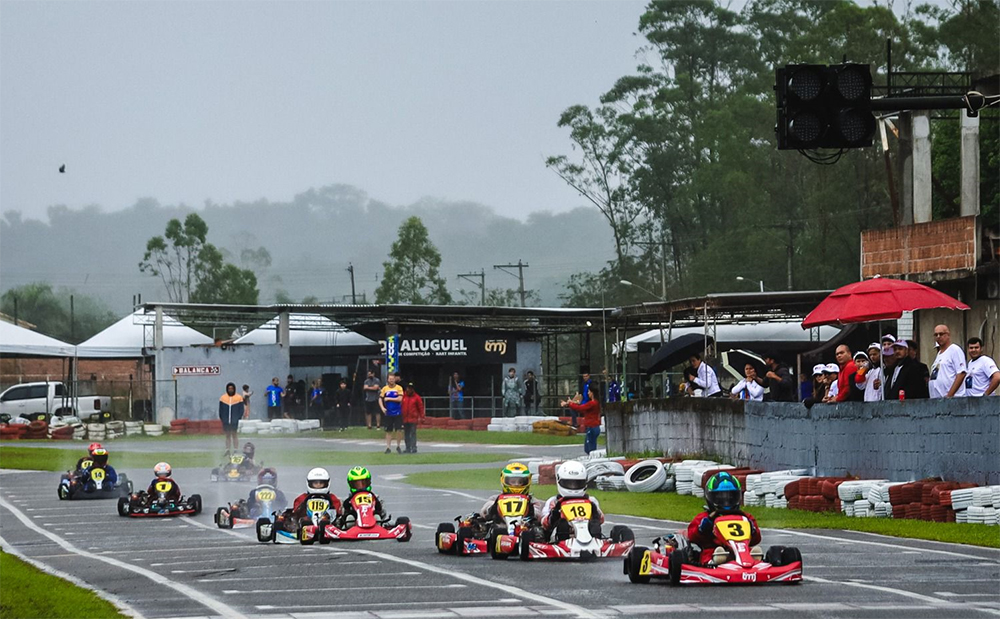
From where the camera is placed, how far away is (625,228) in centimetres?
8950

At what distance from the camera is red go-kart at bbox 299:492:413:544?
56.9 feet

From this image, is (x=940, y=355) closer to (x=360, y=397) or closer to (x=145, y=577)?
(x=145, y=577)

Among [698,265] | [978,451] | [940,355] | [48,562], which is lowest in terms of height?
[48,562]

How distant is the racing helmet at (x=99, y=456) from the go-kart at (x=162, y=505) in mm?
3685

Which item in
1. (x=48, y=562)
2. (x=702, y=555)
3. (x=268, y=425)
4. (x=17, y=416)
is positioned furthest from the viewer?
(x=17, y=416)

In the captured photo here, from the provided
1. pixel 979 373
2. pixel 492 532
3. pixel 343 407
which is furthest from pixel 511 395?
pixel 492 532

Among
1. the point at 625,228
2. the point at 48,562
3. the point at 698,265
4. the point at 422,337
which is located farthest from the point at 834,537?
the point at 625,228

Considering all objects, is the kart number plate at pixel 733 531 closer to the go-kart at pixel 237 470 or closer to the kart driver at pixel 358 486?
the kart driver at pixel 358 486

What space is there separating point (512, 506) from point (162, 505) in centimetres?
867

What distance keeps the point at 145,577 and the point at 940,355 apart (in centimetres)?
1034

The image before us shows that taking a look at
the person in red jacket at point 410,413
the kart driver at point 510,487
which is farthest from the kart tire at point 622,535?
the person in red jacket at point 410,413

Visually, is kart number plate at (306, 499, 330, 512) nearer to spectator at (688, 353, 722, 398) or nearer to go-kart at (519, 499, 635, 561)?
go-kart at (519, 499, 635, 561)

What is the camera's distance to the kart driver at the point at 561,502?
15.1 metres

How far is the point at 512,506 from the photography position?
15.9m
